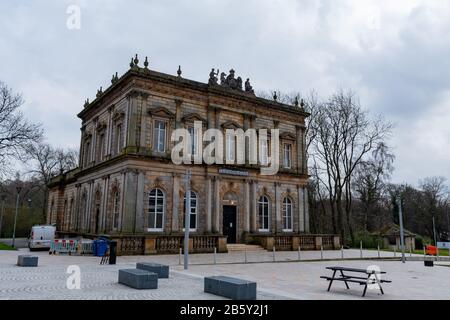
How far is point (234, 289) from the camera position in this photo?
897 centimetres

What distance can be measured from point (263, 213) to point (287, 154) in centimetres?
652

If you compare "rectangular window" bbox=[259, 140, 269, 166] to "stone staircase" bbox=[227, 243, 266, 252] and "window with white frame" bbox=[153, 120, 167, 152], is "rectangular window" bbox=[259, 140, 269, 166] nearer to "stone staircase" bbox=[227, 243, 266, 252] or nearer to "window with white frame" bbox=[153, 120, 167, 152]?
"stone staircase" bbox=[227, 243, 266, 252]

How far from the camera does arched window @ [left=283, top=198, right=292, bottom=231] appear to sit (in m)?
33.4

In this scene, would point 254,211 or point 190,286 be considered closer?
point 190,286

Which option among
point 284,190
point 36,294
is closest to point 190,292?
point 36,294

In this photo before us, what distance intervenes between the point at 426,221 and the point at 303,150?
141 feet

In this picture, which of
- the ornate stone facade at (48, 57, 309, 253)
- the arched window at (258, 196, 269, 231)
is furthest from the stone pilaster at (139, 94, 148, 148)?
the arched window at (258, 196, 269, 231)

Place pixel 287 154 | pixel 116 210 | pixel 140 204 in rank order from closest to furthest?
1. pixel 140 204
2. pixel 116 210
3. pixel 287 154

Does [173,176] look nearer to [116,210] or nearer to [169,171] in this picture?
[169,171]

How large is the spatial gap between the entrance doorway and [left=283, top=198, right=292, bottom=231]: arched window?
5.81 meters

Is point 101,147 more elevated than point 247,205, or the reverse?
point 101,147

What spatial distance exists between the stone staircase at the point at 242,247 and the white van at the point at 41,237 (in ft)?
44.1

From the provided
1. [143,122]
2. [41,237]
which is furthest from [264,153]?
[41,237]

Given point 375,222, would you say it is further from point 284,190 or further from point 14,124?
point 14,124
